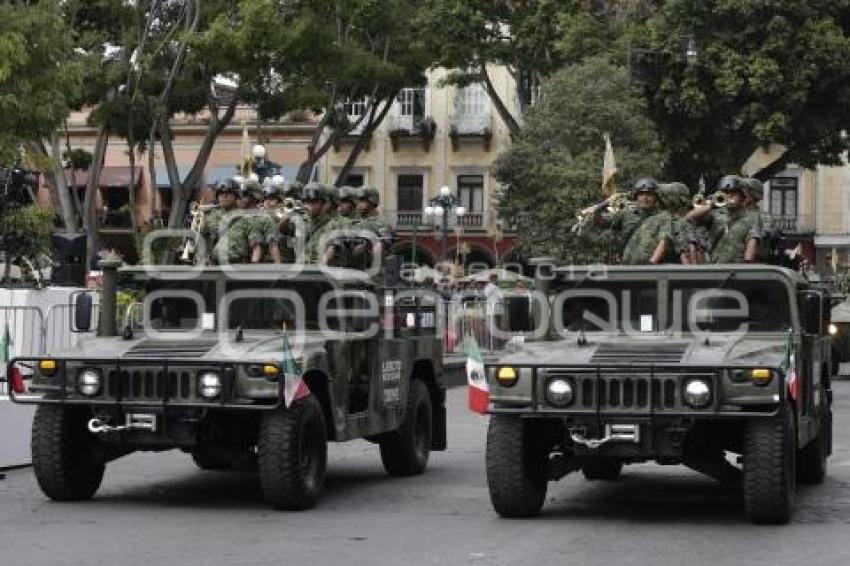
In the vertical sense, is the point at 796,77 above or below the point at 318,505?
above

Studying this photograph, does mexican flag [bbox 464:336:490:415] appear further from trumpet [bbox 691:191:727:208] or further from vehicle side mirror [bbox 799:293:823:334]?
trumpet [bbox 691:191:727:208]

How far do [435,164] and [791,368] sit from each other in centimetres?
5405

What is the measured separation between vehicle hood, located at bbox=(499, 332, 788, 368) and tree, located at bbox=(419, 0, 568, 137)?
30778 millimetres

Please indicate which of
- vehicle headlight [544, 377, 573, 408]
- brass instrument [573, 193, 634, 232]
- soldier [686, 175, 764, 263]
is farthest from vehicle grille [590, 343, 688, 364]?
brass instrument [573, 193, 634, 232]

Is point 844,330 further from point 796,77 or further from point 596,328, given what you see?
point 596,328

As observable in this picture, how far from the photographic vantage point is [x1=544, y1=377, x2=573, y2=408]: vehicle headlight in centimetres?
1097

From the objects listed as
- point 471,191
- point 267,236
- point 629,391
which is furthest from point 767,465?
point 471,191

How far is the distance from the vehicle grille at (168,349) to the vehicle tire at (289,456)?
71cm

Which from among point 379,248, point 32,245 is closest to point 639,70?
point 32,245

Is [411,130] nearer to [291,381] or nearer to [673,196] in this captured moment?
[673,196]

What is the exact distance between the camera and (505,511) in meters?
11.4

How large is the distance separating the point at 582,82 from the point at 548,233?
3455mm

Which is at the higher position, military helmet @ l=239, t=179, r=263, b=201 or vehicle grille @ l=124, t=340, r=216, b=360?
military helmet @ l=239, t=179, r=263, b=201

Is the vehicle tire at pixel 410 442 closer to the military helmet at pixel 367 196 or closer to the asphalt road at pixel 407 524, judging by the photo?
the asphalt road at pixel 407 524
